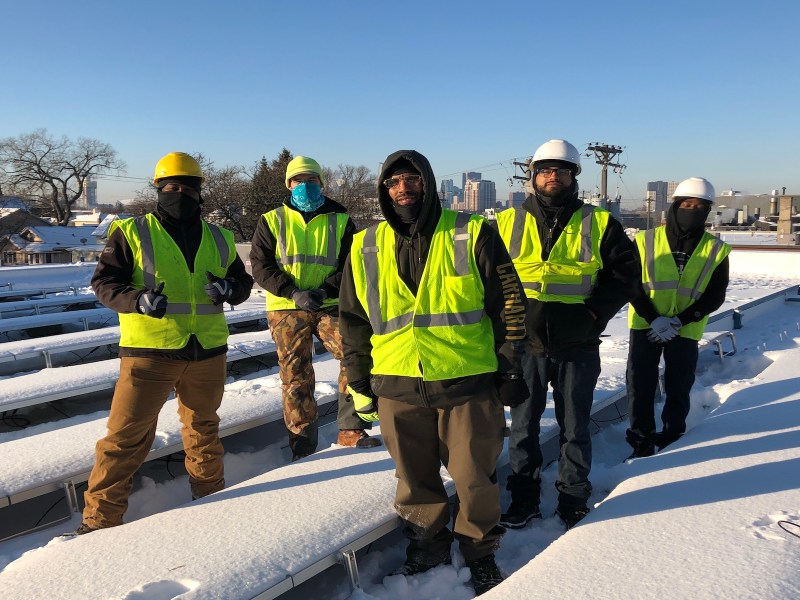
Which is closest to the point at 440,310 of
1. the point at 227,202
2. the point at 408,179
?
the point at 408,179

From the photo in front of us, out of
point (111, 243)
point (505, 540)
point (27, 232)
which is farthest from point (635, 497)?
point (27, 232)

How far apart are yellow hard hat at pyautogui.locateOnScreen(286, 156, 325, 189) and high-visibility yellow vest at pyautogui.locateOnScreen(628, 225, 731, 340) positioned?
2279mm

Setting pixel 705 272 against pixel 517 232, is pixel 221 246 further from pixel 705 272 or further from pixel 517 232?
pixel 705 272

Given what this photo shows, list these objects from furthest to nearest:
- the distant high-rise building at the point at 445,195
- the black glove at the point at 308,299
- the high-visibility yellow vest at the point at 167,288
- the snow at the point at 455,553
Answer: the distant high-rise building at the point at 445,195
the black glove at the point at 308,299
the high-visibility yellow vest at the point at 167,288
the snow at the point at 455,553

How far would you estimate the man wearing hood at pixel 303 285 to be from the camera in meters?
3.65

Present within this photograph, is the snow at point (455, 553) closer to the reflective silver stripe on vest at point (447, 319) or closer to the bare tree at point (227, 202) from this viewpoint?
the reflective silver stripe on vest at point (447, 319)

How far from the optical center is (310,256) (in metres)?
3.66

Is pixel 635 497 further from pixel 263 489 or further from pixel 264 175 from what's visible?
pixel 264 175

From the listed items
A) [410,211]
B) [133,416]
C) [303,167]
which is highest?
[303,167]

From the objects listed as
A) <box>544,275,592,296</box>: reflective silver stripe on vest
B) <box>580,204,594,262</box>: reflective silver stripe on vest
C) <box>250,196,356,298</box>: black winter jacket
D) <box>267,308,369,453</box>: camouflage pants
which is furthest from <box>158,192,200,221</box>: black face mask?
<box>580,204,594,262</box>: reflective silver stripe on vest

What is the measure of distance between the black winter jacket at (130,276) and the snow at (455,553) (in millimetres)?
751

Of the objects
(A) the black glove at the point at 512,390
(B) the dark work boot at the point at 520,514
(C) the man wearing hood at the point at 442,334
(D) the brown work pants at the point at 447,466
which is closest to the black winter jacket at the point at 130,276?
(C) the man wearing hood at the point at 442,334

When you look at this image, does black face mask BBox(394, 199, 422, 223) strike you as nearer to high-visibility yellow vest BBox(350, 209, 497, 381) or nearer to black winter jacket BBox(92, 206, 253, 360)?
high-visibility yellow vest BBox(350, 209, 497, 381)

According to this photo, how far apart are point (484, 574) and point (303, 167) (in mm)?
2570
